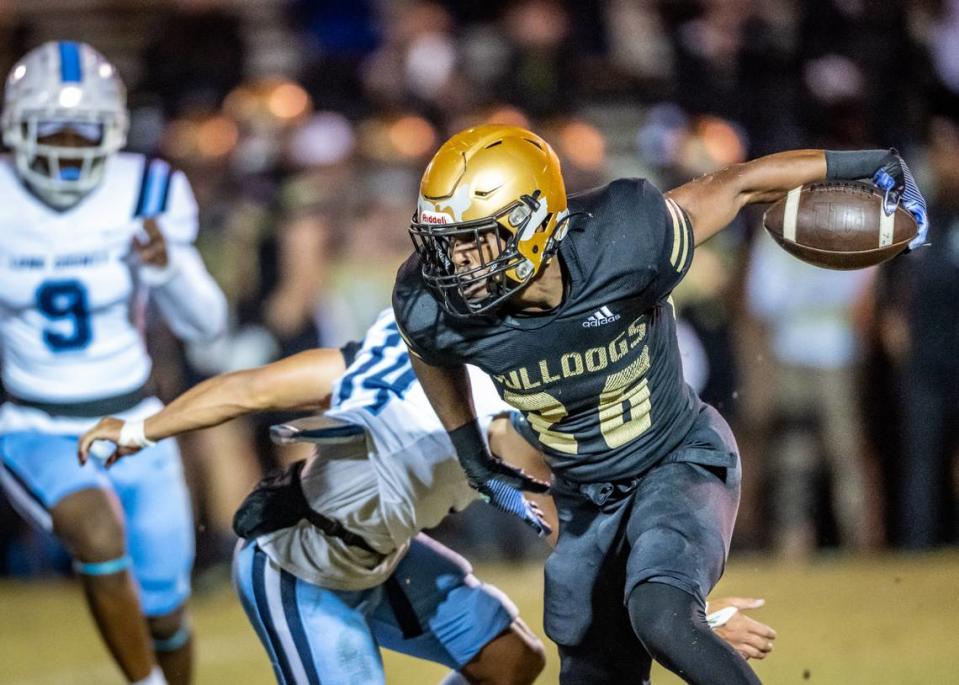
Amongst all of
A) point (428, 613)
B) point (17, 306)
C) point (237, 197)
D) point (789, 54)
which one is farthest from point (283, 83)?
point (428, 613)

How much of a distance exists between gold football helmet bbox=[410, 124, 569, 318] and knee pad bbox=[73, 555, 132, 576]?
81.3 inches

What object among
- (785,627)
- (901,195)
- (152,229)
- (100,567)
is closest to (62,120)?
(152,229)

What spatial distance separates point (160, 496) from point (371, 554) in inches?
70.6

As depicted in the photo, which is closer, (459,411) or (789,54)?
(459,411)

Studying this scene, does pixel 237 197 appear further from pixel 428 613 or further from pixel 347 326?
pixel 428 613

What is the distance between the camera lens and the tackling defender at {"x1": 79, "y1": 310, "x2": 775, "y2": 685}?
366 centimetres

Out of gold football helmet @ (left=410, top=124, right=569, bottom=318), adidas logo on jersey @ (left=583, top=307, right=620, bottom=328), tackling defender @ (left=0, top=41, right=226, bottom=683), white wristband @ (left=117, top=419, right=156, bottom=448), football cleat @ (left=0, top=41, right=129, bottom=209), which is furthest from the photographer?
football cleat @ (left=0, top=41, right=129, bottom=209)

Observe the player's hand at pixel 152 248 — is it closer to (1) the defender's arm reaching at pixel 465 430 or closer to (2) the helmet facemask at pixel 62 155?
(2) the helmet facemask at pixel 62 155

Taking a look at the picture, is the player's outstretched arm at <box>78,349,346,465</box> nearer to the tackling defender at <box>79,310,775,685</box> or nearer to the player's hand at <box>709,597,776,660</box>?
the tackling defender at <box>79,310,775,685</box>

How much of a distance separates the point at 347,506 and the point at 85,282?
2.11 meters

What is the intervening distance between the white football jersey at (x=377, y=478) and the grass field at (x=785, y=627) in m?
1.58

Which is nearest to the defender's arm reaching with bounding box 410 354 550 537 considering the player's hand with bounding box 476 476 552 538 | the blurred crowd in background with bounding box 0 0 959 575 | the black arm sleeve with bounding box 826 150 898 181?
the player's hand with bounding box 476 476 552 538

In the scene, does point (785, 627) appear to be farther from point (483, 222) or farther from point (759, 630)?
point (483, 222)

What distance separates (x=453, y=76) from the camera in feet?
27.4
